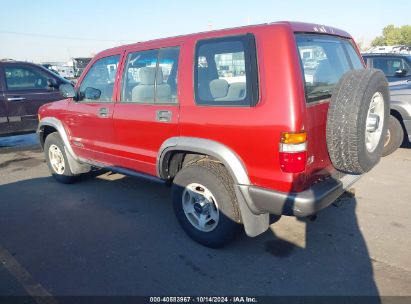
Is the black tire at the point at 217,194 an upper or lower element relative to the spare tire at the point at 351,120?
lower

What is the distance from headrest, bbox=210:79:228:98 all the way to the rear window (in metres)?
0.68

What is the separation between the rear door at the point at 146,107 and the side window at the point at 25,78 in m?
4.21

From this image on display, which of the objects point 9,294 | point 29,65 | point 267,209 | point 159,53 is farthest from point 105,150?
point 29,65

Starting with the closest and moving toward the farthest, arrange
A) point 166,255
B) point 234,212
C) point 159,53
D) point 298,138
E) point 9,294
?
point 298,138 < point 9,294 < point 234,212 < point 166,255 < point 159,53

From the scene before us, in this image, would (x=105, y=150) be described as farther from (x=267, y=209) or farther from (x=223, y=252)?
(x=267, y=209)

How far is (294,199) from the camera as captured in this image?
2.54 meters

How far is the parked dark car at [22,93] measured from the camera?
6.82 meters

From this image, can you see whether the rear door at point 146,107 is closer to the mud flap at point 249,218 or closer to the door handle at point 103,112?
the door handle at point 103,112

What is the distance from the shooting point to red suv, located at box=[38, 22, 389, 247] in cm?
255

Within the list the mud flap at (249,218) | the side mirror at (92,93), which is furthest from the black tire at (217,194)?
the side mirror at (92,93)

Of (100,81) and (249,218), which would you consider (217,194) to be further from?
(100,81)

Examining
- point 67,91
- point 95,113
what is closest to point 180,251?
point 95,113

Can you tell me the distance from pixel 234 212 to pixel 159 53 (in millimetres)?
1730

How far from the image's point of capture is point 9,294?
2672 mm
